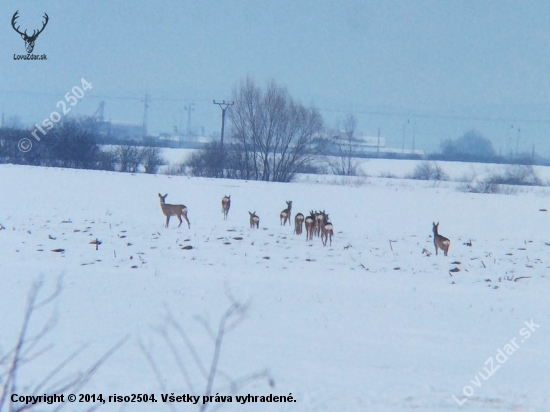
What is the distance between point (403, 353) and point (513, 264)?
321 inches

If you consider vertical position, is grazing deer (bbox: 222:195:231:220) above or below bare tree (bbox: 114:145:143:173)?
below

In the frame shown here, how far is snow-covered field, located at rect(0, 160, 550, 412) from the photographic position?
22.0ft

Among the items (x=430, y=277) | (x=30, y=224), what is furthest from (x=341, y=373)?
(x=30, y=224)

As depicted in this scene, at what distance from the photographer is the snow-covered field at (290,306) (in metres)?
6.71

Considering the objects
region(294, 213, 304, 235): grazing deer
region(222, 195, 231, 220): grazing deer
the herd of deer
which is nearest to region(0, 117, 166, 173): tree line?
region(222, 195, 231, 220): grazing deer

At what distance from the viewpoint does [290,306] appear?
10766 mm

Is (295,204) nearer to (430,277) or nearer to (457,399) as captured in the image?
(430,277)

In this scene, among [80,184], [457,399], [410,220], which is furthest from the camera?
[80,184]

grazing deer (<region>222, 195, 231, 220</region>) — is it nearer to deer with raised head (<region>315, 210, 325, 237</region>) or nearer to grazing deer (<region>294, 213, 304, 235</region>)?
grazing deer (<region>294, 213, 304, 235</region>)

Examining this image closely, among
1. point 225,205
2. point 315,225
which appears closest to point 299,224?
point 315,225

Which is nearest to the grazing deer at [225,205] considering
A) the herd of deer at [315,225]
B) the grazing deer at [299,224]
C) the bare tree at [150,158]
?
the herd of deer at [315,225]

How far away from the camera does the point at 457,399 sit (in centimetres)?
646

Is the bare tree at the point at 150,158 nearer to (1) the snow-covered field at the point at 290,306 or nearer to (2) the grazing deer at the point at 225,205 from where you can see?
(1) the snow-covered field at the point at 290,306

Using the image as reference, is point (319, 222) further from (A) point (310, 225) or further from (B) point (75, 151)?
(B) point (75, 151)
